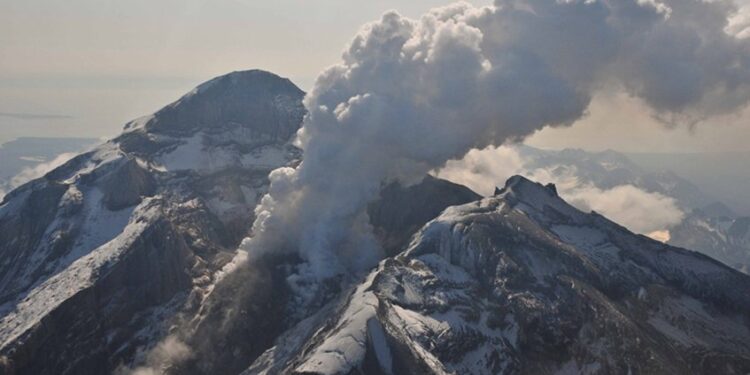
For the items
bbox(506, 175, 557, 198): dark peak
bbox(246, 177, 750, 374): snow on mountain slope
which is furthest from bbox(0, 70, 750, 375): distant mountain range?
bbox(506, 175, 557, 198): dark peak

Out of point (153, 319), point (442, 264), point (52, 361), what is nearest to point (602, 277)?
point (442, 264)

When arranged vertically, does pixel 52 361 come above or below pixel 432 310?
below

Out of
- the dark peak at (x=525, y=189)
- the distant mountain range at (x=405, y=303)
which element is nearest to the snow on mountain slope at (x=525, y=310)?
the distant mountain range at (x=405, y=303)

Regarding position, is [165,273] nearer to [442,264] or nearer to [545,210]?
[442,264]

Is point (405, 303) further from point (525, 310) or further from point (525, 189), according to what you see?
point (525, 189)

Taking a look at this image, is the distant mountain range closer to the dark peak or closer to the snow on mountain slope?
the snow on mountain slope

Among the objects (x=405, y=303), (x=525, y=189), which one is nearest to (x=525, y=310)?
(x=405, y=303)
